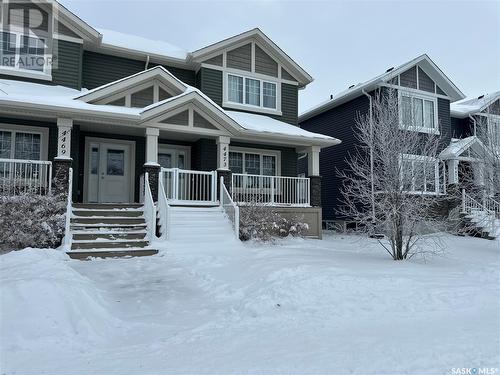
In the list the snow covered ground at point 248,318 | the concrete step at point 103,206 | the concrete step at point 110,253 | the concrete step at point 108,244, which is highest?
the concrete step at point 103,206

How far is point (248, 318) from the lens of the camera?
4.94m

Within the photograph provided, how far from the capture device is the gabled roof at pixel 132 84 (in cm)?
1183

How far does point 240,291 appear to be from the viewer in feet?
20.1

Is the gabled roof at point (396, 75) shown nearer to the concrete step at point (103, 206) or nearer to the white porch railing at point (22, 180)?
the concrete step at point (103, 206)

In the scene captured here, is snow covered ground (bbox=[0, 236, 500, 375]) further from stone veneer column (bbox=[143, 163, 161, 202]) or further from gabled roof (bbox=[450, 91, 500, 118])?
gabled roof (bbox=[450, 91, 500, 118])

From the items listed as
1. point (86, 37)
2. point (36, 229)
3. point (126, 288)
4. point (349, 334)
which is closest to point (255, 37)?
point (86, 37)

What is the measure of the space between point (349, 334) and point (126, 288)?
3.82m

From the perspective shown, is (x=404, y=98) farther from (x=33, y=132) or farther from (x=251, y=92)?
(x=33, y=132)

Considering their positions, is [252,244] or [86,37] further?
[86,37]

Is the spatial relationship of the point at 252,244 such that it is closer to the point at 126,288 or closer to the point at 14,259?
the point at 126,288

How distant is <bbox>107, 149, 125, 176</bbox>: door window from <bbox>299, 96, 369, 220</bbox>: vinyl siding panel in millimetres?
9014

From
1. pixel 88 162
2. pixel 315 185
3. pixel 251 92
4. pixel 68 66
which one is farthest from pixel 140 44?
pixel 315 185

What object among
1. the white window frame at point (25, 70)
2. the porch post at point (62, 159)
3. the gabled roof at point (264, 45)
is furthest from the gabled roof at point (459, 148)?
the white window frame at point (25, 70)

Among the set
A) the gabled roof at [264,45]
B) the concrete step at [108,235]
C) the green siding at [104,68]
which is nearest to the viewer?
the concrete step at [108,235]
